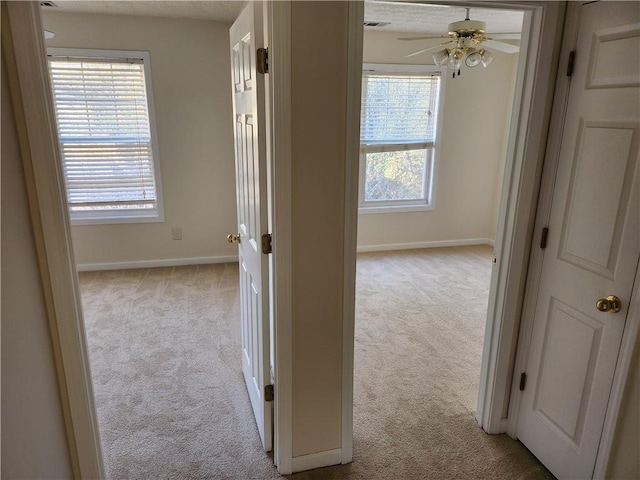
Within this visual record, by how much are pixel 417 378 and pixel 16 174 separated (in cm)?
236

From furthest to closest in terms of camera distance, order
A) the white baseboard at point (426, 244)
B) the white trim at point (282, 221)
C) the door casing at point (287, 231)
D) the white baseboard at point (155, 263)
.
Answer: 1. the white baseboard at point (426, 244)
2. the white baseboard at point (155, 263)
3. the white trim at point (282, 221)
4. the door casing at point (287, 231)

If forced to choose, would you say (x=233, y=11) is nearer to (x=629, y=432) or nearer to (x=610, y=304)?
(x=610, y=304)

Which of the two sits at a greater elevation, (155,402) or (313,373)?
(313,373)

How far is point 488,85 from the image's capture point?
201 inches

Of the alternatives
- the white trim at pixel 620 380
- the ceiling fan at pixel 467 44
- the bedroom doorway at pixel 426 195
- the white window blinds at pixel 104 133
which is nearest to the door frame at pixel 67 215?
the white trim at pixel 620 380

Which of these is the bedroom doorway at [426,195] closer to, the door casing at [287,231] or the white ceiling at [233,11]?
the white ceiling at [233,11]

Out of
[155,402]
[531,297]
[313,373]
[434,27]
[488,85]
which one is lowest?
[155,402]

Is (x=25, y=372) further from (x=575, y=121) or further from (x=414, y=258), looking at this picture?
(x=414, y=258)

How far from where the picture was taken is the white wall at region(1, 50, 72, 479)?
119cm

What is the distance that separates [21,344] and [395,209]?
4450 mm

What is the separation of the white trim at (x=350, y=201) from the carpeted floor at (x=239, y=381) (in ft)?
1.00

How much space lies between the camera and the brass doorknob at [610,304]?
5.32ft

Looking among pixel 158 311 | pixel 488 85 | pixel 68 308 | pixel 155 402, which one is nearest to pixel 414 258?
pixel 488 85

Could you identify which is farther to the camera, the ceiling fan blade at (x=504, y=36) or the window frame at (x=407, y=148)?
the window frame at (x=407, y=148)
